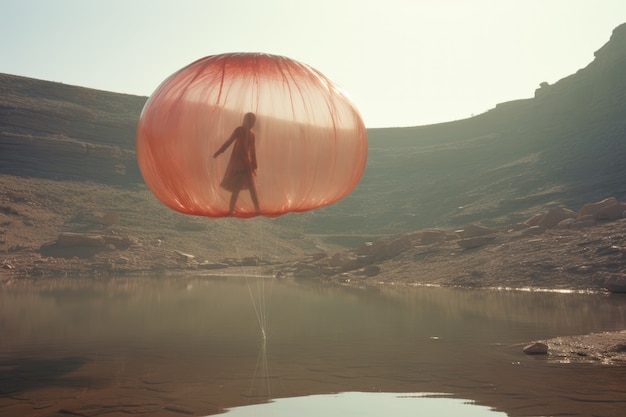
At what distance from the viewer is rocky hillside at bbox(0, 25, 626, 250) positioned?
2549 inches

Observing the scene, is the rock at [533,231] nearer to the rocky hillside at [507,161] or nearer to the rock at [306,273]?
the rock at [306,273]

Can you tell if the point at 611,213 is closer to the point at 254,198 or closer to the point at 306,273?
the point at 306,273

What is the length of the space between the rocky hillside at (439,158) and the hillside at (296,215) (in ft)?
0.57

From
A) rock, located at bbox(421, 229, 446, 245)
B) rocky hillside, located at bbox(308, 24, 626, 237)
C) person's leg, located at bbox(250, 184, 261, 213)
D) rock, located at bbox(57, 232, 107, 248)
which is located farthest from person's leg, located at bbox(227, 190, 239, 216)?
rocky hillside, located at bbox(308, 24, 626, 237)

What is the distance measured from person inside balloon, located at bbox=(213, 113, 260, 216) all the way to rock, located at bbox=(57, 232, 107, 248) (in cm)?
4387

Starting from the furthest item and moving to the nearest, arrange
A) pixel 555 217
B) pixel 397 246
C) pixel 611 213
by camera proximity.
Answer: pixel 397 246 → pixel 555 217 → pixel 611 213

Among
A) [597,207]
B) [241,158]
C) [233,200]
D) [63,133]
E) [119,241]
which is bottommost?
[119,241]

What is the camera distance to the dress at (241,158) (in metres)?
11.4

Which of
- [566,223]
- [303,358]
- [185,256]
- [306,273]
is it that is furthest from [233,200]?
[185,256]

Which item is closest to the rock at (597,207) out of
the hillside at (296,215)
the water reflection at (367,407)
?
the hillside at (296,215)

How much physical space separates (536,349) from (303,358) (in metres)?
4.96

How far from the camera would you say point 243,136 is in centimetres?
1141

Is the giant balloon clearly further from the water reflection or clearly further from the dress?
the water reflection

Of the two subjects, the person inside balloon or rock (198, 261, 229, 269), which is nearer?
the person inside balloon
